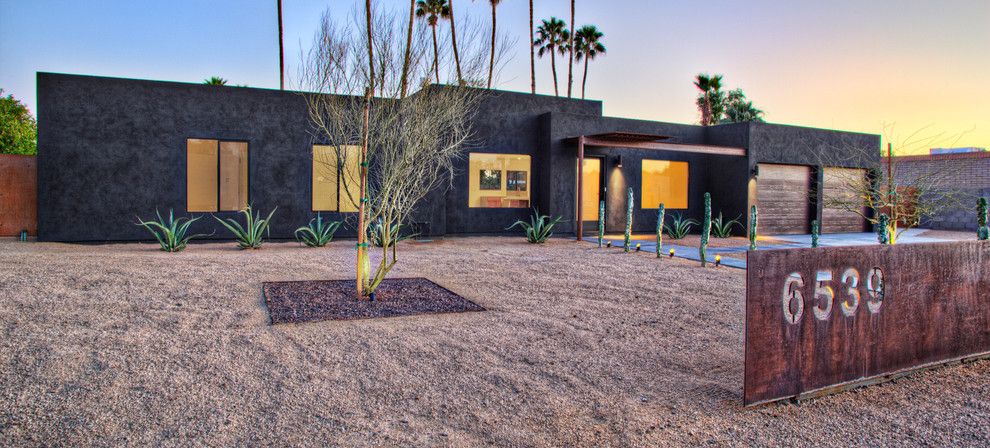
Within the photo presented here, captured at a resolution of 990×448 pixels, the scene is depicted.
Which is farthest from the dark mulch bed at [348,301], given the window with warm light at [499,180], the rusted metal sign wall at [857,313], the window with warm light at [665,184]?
the window with warm light at [665,184]

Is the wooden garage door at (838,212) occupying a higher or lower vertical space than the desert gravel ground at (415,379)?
higher

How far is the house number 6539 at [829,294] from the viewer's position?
3.42 meters

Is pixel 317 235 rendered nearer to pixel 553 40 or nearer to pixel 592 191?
pixel 592 191

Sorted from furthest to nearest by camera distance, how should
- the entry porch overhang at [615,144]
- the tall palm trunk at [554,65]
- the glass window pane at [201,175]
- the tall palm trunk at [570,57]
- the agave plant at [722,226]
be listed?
the tall palm trunk at [554,65], the tall palm trunk at [570,57], the agave plant at [722,226], the entry porch overhang at [615,144], the glass window pane at [201,175]

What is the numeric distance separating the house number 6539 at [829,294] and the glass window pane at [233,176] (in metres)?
11.2

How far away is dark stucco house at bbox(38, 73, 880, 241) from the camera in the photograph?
37.3ft

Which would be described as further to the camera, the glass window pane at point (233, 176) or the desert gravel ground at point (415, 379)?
the glass window pane at point (233, 176)

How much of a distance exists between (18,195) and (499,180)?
9810mm

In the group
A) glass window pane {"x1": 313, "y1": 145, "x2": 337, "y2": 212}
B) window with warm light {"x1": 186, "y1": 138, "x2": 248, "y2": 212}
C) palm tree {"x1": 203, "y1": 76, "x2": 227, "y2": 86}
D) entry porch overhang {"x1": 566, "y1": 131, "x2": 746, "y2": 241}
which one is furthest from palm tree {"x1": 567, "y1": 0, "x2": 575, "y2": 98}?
window with warm light {"x1": 186, "y1": 138, "x2": 248, "y2": 212}

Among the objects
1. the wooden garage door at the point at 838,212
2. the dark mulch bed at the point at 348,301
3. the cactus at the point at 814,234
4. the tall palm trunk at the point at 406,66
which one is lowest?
the dark mulch bed at the point at 348,301

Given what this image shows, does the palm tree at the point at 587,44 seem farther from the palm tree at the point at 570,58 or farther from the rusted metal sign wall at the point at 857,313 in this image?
the rusted metal sign wall at the point at 857,313

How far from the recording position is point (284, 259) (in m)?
9.41

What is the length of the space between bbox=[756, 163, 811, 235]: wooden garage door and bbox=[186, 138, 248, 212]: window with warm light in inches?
503

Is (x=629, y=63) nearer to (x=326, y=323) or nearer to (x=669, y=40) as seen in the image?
(x=669, y=40)
